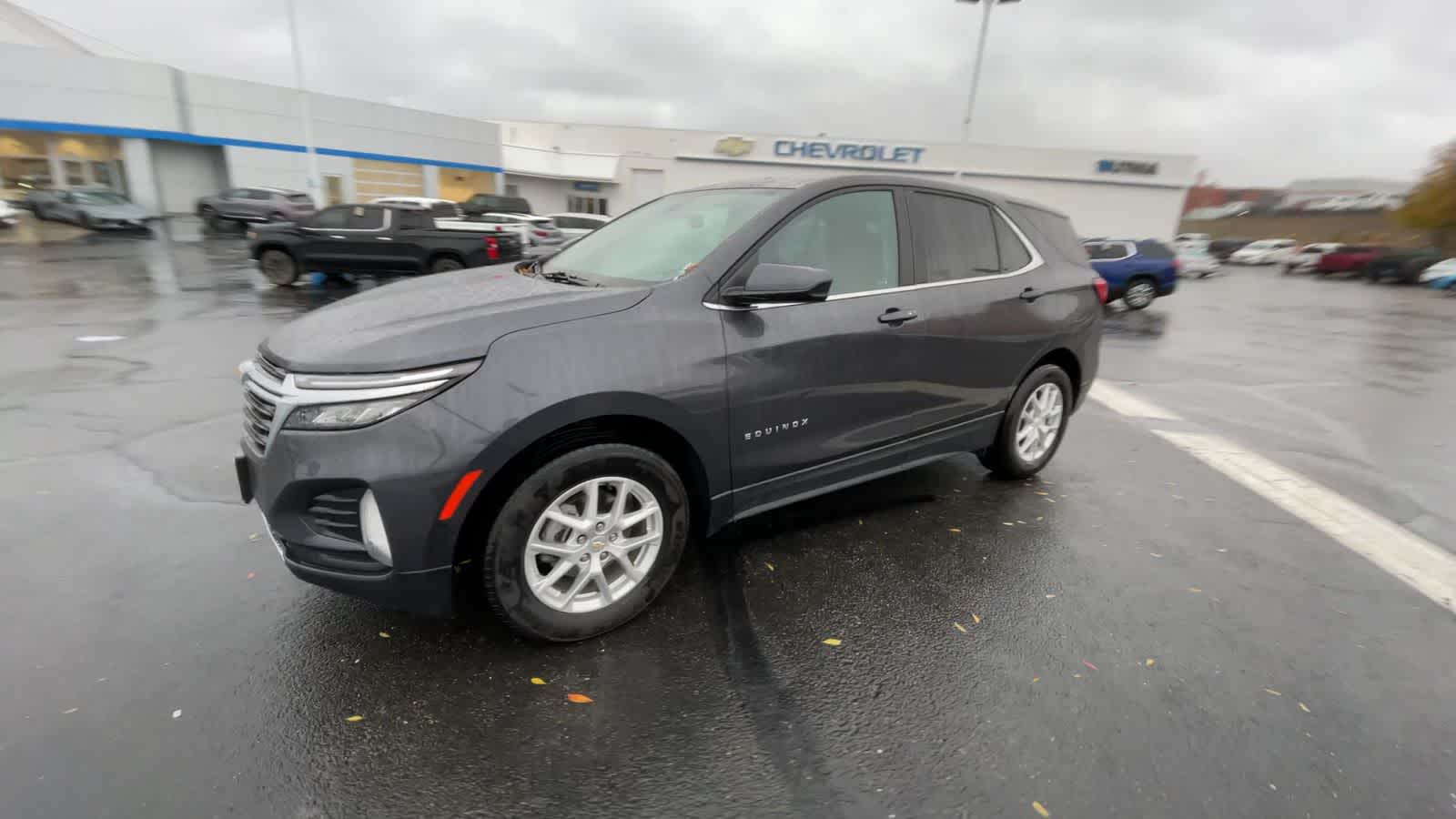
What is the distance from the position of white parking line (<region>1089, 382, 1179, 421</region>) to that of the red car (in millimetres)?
38604

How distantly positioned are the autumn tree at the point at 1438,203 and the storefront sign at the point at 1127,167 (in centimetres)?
1551

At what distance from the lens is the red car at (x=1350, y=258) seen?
34781 mm

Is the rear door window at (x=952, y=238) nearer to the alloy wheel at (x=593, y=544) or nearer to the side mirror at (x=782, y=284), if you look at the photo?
the side mirror at (x=782, y=284)

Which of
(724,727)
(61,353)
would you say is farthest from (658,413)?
(61,353)

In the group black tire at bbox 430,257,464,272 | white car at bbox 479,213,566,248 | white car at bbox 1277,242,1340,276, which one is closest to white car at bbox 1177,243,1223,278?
white car at bbox 1277,242,1340,276

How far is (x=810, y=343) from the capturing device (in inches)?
123

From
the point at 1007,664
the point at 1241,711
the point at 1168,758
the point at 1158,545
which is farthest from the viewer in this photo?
the point at 1158,545

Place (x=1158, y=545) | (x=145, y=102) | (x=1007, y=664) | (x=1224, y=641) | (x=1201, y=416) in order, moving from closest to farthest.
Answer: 1. (x=1007, y=664)
2. (x=1224, y=641)
3. (x=1158, y=545)
4. (x=1201, y=416)
5. (x=145, y=102)

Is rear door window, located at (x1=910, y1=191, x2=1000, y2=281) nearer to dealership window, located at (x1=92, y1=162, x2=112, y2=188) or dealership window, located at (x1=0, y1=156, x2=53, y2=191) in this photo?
dealership window, located at (x1=0, y1=156, x2=53, y2=191)

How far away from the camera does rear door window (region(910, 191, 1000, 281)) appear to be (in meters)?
3.71

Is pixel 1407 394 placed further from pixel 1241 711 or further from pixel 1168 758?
pixel 1168 758

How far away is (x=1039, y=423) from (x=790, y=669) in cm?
281

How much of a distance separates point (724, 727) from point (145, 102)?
38532 millimetres

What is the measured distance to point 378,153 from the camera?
3606 centimetres
